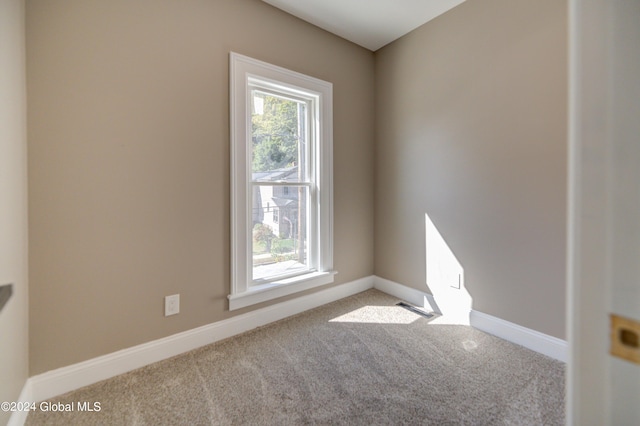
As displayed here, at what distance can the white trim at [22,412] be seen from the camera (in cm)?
119

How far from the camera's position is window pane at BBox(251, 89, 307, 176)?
2.28m

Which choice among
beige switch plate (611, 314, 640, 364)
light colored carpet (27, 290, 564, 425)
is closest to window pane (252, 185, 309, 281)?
light colored carpet (27, 290, 564, 425)

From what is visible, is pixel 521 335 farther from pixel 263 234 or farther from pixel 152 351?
pixel 152 351

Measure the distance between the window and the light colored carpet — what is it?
1.71 feet

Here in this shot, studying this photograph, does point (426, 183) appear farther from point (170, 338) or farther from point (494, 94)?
point (170, 338)

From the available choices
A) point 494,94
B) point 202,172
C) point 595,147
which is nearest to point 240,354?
point 202,172

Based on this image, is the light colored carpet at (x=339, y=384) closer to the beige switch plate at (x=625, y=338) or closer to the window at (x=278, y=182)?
the window at (x=278, y=182)

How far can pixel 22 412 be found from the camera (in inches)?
50.8

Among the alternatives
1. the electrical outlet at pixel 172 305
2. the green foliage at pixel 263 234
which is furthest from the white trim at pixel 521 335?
the electrical outlet at pixel 172 305

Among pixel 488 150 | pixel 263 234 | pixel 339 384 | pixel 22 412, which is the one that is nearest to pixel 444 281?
pixel 488 150

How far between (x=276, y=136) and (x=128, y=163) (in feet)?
3.75

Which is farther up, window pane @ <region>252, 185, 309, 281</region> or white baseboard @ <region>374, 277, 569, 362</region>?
window pane @ <region>252, 185, 309, 281</region>

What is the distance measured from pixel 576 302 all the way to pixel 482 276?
6.30ft

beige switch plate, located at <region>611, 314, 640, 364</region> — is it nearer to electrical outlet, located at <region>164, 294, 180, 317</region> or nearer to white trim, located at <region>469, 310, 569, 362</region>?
white trim, located at <region>469, 310, 569, 362</region>
